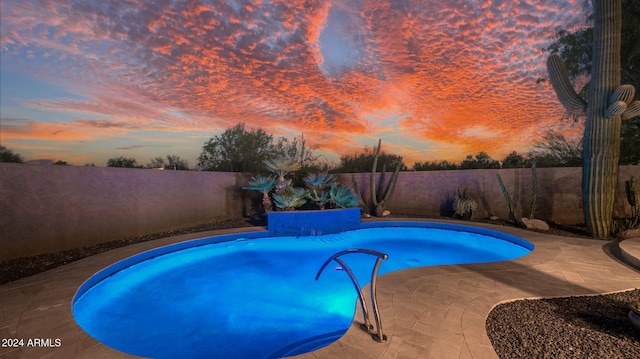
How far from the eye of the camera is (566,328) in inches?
87.7

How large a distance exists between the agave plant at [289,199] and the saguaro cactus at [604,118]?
6.65 metres

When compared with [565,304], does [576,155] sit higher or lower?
higher

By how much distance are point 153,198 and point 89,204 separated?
4.71 ft

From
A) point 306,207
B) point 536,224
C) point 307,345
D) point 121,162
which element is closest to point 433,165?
point 536,224

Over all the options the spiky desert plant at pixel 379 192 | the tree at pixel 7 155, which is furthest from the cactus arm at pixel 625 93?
the tree at pixel 7 155

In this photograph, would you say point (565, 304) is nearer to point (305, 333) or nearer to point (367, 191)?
point (305, 333)

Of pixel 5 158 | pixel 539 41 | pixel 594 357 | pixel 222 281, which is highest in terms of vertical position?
pixel 539 41

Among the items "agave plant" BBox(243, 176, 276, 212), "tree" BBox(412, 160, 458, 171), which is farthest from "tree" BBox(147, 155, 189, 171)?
"tree" BBox(412, 160, 458, 171)

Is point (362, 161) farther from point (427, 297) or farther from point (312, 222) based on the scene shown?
point (427, 297)

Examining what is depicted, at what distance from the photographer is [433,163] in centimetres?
1409

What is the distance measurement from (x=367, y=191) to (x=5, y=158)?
34.2ft

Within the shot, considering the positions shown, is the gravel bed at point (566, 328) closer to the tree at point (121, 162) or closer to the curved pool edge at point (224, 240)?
the curved pool edge at point (224, 240)

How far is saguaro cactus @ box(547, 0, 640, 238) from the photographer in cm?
515

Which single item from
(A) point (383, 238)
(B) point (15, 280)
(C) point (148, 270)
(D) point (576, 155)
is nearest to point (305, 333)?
(C) point (148, 270)
